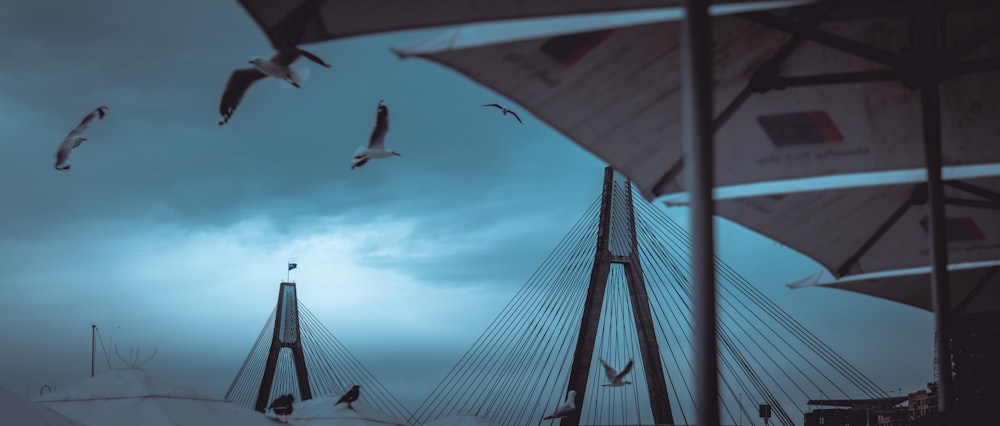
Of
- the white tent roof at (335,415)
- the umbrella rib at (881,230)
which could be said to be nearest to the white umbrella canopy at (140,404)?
the white tent roof at (335,415)

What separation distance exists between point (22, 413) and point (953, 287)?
1673 cm

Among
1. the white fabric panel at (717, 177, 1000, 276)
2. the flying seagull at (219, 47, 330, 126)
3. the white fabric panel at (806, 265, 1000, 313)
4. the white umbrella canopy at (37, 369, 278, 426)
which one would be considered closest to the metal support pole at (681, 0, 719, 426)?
the flying seagull at (219, 47, 330, 126)

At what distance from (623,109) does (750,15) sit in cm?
191

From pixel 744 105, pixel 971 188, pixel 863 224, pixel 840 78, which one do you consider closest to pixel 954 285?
pixel 863 224

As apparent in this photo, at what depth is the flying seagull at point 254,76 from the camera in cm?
1020

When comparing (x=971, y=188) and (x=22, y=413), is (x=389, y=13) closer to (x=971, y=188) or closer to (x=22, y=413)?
(x=22, y=413)

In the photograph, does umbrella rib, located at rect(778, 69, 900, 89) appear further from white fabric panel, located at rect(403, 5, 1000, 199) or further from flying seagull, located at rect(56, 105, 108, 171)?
flying seagull, located at rect(56, 105, 108, 171)

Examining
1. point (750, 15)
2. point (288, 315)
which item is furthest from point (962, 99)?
point (288, 315)

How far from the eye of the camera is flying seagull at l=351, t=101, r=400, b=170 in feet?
49.8

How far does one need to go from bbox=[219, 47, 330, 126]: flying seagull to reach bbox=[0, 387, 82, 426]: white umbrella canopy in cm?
506

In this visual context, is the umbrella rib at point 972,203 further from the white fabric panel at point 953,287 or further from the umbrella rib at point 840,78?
the white fabric panel at point 953,287

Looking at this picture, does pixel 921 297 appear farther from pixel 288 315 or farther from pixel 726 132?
pixel 288 315

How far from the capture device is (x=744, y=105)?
38.6 ft

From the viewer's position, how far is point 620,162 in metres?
12.1
